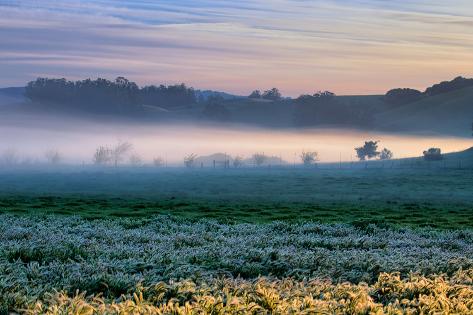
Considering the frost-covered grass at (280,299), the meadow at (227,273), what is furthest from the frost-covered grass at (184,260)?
the frost-covered grass at (280,299)

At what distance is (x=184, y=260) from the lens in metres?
17.7

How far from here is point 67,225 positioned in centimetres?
2902

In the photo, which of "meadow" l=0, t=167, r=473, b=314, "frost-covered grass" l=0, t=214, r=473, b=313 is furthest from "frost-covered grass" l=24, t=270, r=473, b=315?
"frost-covered grass" l=0, t=214, r=473, b=313

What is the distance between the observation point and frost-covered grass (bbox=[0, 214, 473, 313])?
543 inches

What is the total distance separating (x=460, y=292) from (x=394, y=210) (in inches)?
1501

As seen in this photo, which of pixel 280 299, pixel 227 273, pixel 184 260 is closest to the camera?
pixel 280 299

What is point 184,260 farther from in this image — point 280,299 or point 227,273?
point 280,299

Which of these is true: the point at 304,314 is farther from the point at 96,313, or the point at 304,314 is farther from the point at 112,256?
the point at 112,256

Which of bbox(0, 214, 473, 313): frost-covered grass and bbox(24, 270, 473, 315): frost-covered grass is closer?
bbox(24, 270, 473, 315): frost-covered grass

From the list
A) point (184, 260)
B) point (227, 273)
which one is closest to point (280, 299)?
point (227, 273)

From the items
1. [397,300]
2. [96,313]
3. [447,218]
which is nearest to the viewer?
[96,313]

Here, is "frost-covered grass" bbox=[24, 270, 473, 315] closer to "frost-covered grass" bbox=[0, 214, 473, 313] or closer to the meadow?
the meadow

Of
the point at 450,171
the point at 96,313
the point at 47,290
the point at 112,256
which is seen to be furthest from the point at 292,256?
the point at 450,171

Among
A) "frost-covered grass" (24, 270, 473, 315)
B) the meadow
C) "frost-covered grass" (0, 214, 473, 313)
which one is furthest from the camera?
"frost-covered grass" (0, 214, 473, 313)
